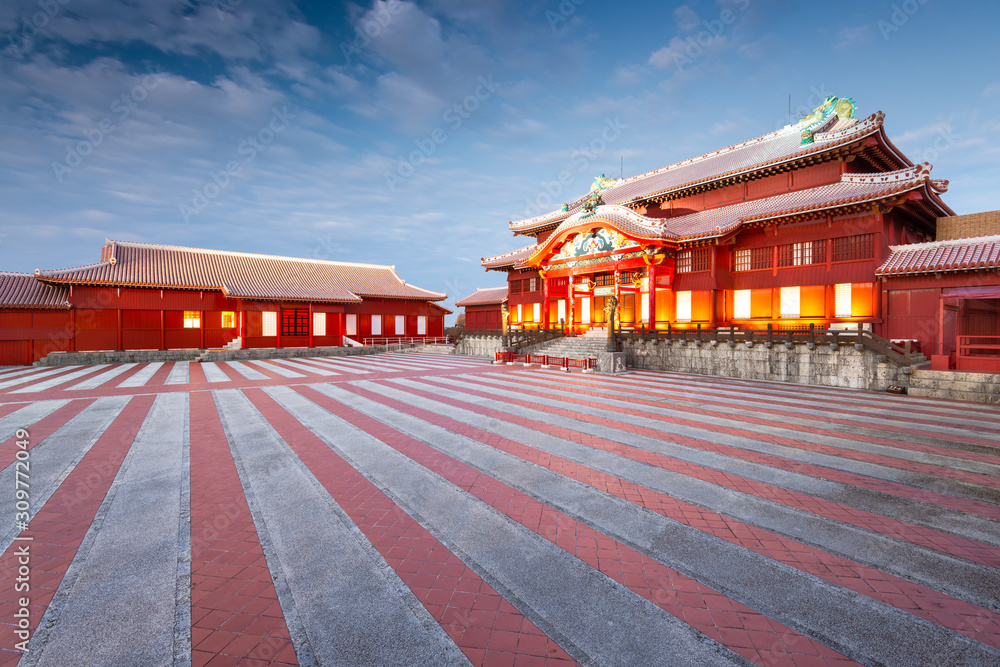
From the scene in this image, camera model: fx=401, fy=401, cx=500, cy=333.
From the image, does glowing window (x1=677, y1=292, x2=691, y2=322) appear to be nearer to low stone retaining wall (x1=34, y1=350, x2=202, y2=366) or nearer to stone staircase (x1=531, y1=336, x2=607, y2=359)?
stone staircase (x1=531, y1=336, x2=607, y2=359)

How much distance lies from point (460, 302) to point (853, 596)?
1447 inches

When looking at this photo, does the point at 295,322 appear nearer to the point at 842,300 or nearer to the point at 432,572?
the point at 432,572

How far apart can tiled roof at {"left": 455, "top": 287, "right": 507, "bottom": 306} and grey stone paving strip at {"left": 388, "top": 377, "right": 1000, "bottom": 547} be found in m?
29.1

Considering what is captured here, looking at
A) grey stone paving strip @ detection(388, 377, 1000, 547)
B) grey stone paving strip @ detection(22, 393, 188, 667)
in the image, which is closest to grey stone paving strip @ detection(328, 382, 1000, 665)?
grey stone paving strip @ detection(388, 377, 1000, 547)

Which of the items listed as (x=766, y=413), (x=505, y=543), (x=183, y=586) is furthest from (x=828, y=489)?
(x=183, y=586)

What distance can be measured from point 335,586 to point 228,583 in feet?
2.93

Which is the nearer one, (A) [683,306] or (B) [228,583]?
(B) [228,583]

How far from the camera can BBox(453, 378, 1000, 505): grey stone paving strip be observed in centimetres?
498

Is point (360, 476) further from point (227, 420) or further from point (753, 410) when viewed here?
point (753, 410)

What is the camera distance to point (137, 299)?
79.6 feet

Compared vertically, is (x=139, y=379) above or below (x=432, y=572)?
above

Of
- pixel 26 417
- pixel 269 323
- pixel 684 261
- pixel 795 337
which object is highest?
pixel 684 261

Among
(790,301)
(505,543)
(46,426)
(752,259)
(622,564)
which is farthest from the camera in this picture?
(752,259)

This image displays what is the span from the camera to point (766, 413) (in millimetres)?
8906
